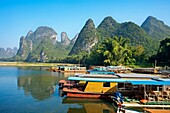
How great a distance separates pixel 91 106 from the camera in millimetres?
20188

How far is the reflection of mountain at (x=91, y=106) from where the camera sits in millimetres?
18859

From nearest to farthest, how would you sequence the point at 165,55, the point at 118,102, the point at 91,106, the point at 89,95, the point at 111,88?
the point at 118,102
the point at 91,106
the point at 111,88
the point at 89,95
the point at 165,55

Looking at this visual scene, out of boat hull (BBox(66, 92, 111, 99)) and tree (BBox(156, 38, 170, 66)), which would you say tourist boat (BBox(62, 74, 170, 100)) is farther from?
tree (BBox(156, 38, 170, 66))

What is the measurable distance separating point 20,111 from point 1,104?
11.7 ft

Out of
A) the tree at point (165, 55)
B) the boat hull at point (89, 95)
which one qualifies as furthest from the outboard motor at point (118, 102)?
the tree at point (165, 55)

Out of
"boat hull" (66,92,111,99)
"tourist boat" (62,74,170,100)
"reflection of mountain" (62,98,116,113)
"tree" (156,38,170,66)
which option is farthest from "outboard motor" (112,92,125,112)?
"tree" (156,38,170,66)

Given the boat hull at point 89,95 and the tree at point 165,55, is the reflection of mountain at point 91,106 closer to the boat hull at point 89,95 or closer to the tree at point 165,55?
the boat hull at point 89,95

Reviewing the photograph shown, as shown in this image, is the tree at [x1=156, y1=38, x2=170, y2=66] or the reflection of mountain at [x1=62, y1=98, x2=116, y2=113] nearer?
the reflection of mountain at [x1=62, y1=98, x2=116, y2=113]

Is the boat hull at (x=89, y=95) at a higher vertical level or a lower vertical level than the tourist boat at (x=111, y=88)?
lower

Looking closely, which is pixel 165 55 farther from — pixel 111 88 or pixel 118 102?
pixel 118 102

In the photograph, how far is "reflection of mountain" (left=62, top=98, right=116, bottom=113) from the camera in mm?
18859

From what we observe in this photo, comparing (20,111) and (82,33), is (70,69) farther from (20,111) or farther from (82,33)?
(82,33)

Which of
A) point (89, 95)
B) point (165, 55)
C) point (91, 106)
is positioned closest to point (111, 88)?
point (89, 95)

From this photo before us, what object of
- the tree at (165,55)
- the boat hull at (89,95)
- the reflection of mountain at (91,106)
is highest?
the tree at (165,55)
